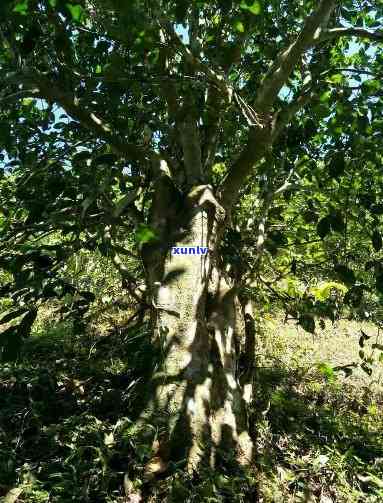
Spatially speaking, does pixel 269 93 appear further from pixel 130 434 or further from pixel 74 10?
pixel 130 434

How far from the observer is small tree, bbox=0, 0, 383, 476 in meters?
2.23

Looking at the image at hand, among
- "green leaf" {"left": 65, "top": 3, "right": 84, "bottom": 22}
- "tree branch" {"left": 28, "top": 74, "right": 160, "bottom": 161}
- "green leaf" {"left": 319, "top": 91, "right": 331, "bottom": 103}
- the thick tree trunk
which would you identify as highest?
"green leaf" {"left": 319, "top": 91, "right": 331, "bottom": 103}

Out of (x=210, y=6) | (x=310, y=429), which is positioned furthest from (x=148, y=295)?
(x=210, y=6)

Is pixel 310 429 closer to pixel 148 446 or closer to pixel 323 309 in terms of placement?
pixel 323 309

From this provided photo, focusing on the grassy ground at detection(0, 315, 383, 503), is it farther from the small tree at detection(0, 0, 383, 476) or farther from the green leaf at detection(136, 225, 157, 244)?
the green leaf at detection(136, 225, 157, 244)

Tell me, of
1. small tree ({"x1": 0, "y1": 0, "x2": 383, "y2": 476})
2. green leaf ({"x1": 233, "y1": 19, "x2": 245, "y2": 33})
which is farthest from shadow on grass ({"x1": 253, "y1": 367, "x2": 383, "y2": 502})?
green leaf ({"x1": 233, "y1": 19, "x2": 245, "y2": 33})

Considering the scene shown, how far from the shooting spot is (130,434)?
2490 mm

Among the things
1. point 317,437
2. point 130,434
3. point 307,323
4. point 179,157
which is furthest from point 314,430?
point 179,157

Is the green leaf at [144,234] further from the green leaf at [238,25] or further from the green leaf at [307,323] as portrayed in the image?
the green leaf at [307,323]

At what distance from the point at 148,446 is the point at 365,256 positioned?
290 cm

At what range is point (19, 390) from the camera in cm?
342

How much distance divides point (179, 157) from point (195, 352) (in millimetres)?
1505

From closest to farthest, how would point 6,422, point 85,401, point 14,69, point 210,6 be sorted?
1. point 14,69
2. point 6,422
3. point 85,401
4. point 210,6

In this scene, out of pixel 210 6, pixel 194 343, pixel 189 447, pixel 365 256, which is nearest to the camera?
pixel 189 447
